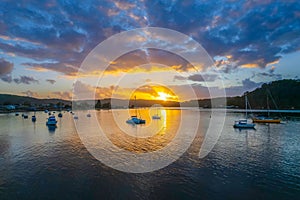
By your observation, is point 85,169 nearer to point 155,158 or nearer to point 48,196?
point 48,196

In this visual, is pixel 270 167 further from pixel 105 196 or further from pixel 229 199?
pixel 105 196

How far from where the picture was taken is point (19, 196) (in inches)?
608

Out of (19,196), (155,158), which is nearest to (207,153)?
(155,158)

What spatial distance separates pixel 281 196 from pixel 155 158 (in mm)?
15037

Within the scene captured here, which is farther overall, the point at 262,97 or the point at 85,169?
the point at 262,97

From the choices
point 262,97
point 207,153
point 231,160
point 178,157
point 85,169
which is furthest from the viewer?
point 262,97

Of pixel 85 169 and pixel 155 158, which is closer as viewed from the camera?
pixel 85 169

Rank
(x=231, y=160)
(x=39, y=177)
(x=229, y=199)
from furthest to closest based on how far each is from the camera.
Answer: (x=231, y=160) < (x=39, y=177) < (x=229, y=199)

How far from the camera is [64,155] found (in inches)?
1113

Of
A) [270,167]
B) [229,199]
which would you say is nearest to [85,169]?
[229,199]

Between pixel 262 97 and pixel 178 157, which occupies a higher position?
pixel 262 97

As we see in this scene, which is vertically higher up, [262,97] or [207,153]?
[262,97]

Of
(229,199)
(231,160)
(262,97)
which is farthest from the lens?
(262,97)

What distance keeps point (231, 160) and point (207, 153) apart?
4466 mm
